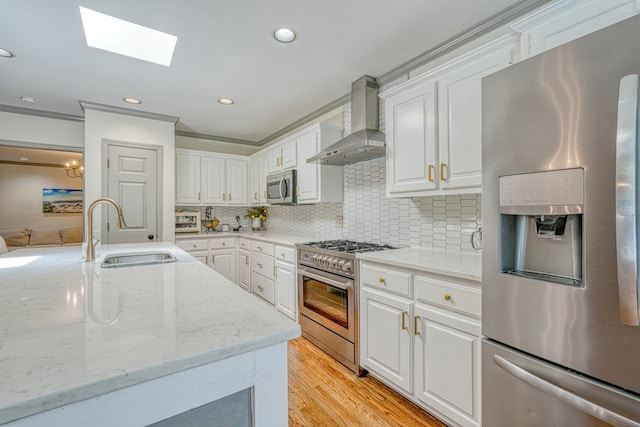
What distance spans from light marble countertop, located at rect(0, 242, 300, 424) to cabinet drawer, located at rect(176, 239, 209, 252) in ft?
9.17

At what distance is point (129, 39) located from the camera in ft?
8.05

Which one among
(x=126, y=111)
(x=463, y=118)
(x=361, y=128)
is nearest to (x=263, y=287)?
(x=361, y=128)

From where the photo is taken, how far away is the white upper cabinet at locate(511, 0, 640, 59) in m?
1.27

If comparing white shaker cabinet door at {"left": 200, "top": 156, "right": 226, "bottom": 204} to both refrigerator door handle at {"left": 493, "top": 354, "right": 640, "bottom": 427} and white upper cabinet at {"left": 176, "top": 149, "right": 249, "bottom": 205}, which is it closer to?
white upper cabinet at {"left": 176, "top": 149, "right": 249, "bottom": 205}

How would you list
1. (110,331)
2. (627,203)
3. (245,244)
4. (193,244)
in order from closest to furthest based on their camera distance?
(110,331) < (627,203) < (193,244) < (245,244)

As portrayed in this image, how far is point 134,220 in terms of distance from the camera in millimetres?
3836

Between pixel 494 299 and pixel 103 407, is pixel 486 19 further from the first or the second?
pixel 103 407

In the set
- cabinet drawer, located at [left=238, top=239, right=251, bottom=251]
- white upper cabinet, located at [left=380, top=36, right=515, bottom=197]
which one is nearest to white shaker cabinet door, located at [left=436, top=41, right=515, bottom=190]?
white upper cabinet, located at [left=380, top=36, right=515, bottom=197]

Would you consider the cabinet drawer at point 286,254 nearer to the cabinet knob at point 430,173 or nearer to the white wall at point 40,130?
the cabinet knob at point 430,173

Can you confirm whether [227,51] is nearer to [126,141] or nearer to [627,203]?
[126,141]

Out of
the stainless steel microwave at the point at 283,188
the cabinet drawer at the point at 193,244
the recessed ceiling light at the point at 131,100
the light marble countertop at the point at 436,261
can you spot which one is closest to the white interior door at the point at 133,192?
the cabinet drawer at the point at 193,244

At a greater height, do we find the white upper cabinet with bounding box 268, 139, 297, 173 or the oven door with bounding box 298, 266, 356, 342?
the white upper cabinet with bounding box 268, 139, 297, 173

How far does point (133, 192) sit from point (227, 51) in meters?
2.42

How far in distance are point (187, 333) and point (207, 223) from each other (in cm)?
438
